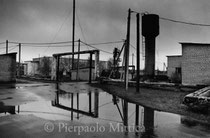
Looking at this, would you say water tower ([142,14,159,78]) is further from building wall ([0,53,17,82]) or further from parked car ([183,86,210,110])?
building wall ([0,53,17,82])

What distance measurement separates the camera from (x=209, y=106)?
5.84m

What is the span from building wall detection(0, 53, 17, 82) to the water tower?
15.1 m

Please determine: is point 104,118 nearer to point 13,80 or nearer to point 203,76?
point 203,76

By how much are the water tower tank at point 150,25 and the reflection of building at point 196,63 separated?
700 centimetres

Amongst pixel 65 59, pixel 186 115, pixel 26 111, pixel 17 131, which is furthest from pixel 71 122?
pixel 65 59

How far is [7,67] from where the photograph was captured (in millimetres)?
16859

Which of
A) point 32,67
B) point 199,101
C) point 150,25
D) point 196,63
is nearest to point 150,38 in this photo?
point 150,25

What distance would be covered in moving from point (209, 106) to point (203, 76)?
679 centimetres

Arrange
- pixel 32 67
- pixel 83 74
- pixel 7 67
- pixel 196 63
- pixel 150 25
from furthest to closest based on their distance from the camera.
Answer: pixel 32 67, pixel 83 74, pixel 150 25, pixel 7 67, pixel 196 63

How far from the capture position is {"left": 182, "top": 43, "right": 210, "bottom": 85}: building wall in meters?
11.6

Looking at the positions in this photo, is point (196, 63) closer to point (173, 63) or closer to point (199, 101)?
point (199, 101)

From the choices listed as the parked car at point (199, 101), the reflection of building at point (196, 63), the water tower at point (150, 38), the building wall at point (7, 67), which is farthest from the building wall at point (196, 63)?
the building wall at point (7, 67)

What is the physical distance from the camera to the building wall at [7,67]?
16.6 metres

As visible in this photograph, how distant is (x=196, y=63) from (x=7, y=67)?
59.3ft
